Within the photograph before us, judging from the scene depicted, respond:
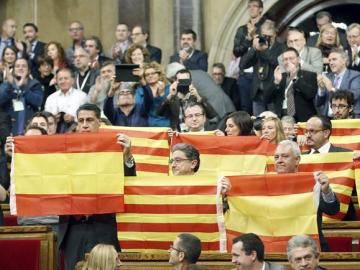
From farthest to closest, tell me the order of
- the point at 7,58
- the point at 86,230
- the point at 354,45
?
the point at 7,58 < the point at 354,45 < the point at 86,230

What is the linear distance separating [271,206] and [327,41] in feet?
17.4

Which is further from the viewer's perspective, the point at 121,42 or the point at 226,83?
the point at 121,42

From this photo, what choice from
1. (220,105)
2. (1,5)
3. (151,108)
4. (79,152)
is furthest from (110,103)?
(1,5)

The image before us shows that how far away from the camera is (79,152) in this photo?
12.9 meters

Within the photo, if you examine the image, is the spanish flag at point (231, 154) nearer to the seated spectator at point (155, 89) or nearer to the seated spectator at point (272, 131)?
the seated spectator at point (272, 131)

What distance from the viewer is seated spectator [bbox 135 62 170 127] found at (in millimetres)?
16578

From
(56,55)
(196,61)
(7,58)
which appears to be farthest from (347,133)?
(7,58)

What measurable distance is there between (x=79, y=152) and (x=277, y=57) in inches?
199

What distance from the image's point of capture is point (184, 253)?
10906 mm

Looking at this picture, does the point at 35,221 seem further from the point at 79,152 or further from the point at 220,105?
the point at 220,105

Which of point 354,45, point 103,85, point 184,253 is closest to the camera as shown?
point 184,253

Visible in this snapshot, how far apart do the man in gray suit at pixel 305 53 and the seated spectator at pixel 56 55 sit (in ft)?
10.8

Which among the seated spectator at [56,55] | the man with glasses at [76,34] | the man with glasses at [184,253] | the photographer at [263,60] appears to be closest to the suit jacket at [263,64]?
the photographer at [263,60]

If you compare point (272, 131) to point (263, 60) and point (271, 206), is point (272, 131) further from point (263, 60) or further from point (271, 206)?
point (263, 60)
